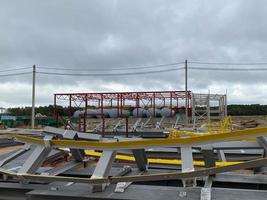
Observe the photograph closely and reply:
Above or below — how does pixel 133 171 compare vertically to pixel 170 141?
below

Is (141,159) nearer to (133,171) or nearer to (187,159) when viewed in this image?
(133,171)

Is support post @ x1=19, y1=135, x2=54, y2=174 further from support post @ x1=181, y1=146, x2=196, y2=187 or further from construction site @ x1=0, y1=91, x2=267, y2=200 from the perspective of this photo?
support post @ x1=181, y1=146, x2=196, y2=187

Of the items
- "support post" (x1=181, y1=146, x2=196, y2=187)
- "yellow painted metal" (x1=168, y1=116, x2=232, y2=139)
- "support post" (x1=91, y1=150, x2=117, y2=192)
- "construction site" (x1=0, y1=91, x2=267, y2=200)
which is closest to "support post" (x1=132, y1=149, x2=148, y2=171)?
"construction site" (x1=0, y1=91, x2=267, y2=200)

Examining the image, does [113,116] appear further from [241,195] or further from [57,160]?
[241,195]

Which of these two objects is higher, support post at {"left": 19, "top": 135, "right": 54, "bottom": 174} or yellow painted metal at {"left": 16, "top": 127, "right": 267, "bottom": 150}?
yellow painted metal at {"left": 16, "top": 127, "right": 267, "bottom": 150}

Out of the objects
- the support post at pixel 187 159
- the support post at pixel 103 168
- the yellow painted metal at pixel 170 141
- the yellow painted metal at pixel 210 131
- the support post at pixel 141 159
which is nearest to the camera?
the yellow painted metal at pixel 170 141

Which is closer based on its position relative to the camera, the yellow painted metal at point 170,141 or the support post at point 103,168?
the yellow painted metal at point 170,141

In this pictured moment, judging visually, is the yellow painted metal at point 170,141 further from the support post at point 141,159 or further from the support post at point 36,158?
the support post at point 141,159

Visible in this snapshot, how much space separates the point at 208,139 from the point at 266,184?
131 cm

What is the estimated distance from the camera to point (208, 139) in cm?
307

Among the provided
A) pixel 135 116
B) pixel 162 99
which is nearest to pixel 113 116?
pixel 135 116

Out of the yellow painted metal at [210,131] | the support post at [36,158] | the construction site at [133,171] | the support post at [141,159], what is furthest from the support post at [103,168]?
the yellow painted metal at [210,131]

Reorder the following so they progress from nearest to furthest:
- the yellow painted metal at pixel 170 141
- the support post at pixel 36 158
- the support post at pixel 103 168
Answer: the yellow painted metal at pixel 170 141
the support post at pixel 103 168
the support post at pixel 36 158

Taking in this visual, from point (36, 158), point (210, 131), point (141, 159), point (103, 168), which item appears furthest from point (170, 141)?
point (210, 131)
